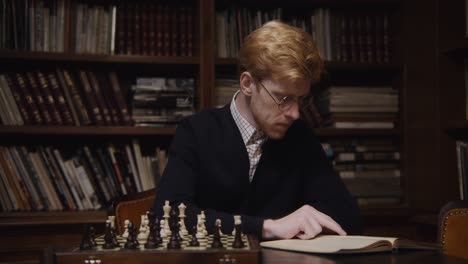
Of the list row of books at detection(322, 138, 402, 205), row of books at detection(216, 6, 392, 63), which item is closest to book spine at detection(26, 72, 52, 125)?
row of books at detection(216, 6, 392, 63)

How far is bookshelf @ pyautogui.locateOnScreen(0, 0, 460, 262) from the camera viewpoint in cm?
263

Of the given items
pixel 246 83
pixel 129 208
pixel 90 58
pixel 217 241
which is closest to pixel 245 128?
pixel 246 83

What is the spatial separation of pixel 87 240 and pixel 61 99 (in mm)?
1809

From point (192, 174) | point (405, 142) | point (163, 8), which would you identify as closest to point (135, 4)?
point (163, 8)

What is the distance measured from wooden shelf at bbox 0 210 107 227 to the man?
96cm

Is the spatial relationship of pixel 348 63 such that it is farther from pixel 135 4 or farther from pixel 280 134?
pixel 280 134

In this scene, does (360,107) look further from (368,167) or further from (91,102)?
(91,102)

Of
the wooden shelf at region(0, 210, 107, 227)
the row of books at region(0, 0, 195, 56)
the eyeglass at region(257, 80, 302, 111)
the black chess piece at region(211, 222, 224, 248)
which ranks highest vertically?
the row of books at region(0, 0, 195, 56)

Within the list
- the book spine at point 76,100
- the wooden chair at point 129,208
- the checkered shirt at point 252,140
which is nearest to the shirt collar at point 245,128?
the checkered shirt at point 252,140

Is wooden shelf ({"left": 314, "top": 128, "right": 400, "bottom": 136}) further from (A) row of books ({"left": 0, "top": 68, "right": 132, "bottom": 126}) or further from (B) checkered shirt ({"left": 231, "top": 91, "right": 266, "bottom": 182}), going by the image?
(B) checkered shirt ({"left": 231, "top": 91, "right": 266, "bottom": 182})

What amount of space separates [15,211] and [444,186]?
6.60 feet

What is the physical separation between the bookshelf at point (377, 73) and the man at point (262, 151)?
930 mm

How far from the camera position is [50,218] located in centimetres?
263

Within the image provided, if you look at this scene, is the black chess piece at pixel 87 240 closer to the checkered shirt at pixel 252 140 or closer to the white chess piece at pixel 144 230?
the white chess piece at pixel 144 230
